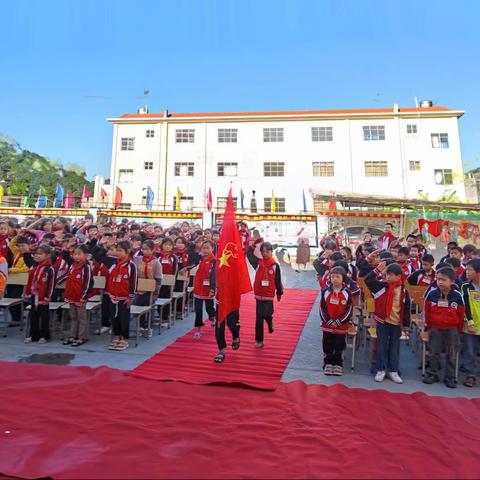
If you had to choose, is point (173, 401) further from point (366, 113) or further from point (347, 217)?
point (366, 113)

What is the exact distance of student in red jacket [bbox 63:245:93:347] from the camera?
21.4ft

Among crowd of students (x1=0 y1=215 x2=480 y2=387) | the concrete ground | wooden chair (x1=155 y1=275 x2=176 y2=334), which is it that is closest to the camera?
the concrete ground

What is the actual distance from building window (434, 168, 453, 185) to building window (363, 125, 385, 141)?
532 centimetres

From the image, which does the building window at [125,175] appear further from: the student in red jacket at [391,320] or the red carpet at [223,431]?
the student in red jacket at [391,320]

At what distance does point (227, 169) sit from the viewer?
106ft

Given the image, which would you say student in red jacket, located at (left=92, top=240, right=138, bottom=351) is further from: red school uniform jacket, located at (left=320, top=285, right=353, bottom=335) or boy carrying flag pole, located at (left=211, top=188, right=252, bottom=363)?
red school uniform jacket, located at (left=320, top=285, right=353, bottom=335)

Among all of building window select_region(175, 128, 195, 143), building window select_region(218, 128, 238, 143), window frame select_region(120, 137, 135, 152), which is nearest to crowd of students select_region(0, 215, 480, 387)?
building window select_region(218, 128, 238, 143)

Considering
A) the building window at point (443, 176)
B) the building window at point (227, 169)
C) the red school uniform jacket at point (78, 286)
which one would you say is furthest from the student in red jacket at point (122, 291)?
the building window at point (443, 176)

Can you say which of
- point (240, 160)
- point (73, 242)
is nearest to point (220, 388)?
point (73, 242)

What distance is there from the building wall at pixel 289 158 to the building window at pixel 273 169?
0.33 metres

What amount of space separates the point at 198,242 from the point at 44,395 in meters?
5.33

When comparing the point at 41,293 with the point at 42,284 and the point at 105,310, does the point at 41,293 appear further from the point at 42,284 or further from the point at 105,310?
the point at 105,310

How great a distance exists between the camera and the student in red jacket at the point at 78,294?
21.4 feet

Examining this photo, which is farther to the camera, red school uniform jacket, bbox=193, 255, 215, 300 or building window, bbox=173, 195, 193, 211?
building window, bbox=173, 195, 193, 211
